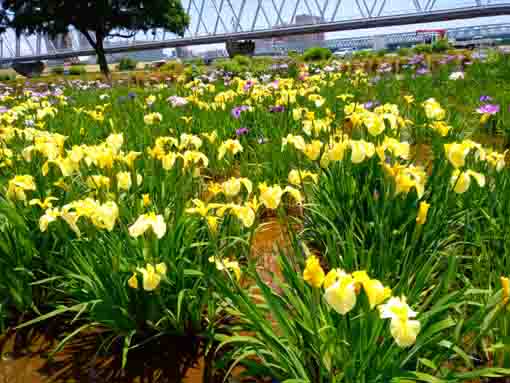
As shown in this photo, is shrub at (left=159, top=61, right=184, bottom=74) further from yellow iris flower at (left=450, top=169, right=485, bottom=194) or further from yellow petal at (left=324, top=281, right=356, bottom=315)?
yellow petal at (left=324, top=281, right=356, bottom=315)

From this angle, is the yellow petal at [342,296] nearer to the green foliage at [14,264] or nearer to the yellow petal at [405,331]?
the yellow petal at [405,331]


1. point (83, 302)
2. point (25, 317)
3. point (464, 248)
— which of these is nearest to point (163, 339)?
point (83, 302)

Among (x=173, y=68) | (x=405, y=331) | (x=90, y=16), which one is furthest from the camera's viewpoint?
(x=90, y=16)

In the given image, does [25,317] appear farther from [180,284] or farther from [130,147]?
[130,147]

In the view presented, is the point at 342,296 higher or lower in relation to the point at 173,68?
lower

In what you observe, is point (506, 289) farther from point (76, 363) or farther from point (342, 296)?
point (76, 363)

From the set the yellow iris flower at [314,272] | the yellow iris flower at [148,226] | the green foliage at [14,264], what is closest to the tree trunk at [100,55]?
the green foliage at [14,264]

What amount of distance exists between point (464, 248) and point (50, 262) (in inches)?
71.8

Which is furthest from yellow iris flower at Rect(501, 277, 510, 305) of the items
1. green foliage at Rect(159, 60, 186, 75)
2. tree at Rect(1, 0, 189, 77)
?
tree at Rect(1, 0, 189, 77)

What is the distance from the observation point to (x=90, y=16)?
22.7 meters

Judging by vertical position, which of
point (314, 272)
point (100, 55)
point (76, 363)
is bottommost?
point (76, 363)

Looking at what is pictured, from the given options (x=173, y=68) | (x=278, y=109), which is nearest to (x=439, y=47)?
(x=173, y=68)

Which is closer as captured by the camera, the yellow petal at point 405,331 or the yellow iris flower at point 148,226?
the yellow petal at point 405,331

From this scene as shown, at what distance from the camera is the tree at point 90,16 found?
2239 centimetres
